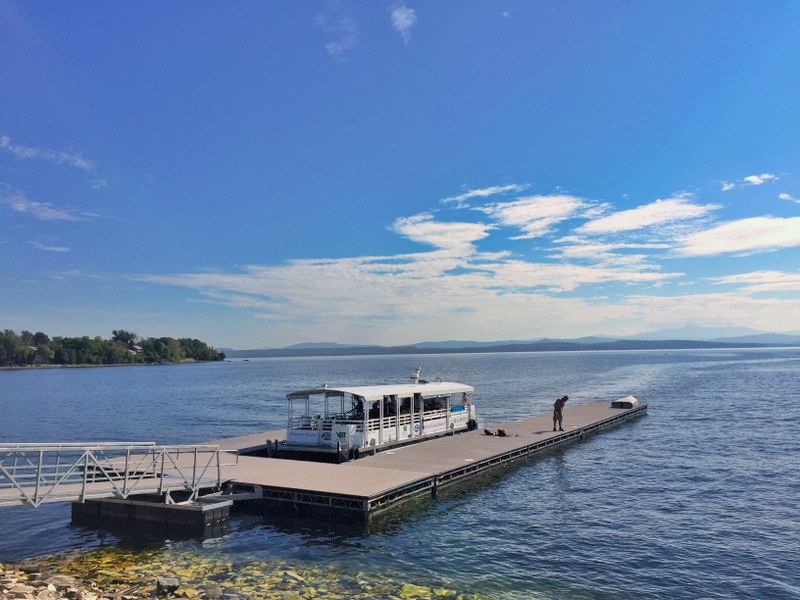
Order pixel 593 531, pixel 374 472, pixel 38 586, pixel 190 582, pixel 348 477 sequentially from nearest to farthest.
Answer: pixel 38 586
pixel 190 582
pixel 593 531
pixel 348 477
pixel 374 472

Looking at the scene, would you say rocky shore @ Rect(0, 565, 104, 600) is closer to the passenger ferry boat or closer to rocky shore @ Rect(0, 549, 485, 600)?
rocky shore @ Rect(0, 549, 485, 600)

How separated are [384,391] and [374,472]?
6.03 m

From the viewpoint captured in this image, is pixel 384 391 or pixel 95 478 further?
pixel 384 391

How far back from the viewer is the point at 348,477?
21094 mm

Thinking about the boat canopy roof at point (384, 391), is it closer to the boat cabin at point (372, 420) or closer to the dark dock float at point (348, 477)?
the boat cabin at point (372, 420)

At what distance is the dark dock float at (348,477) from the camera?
18719 millimetres

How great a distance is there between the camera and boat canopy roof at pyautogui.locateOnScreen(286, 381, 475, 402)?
2561 cm

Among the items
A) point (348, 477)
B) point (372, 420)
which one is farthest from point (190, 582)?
point (372, 420)

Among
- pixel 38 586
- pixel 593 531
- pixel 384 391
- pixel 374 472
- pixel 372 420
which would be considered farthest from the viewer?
pixel 384 391

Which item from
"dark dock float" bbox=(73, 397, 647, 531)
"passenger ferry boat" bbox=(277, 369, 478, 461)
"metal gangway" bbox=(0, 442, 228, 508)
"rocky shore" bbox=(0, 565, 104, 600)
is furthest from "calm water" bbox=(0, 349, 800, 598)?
"passenger ferry boat" bbox=(277, 369, 478, 461)

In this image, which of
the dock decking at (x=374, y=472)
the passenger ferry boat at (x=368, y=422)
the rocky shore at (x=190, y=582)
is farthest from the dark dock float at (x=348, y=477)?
the rocky shore at (x=190, y=582)

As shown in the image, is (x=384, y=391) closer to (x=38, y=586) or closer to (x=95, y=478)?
(x=95, y=478)

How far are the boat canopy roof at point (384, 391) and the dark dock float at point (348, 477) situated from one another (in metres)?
2.57

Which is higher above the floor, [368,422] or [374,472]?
[368,422]
